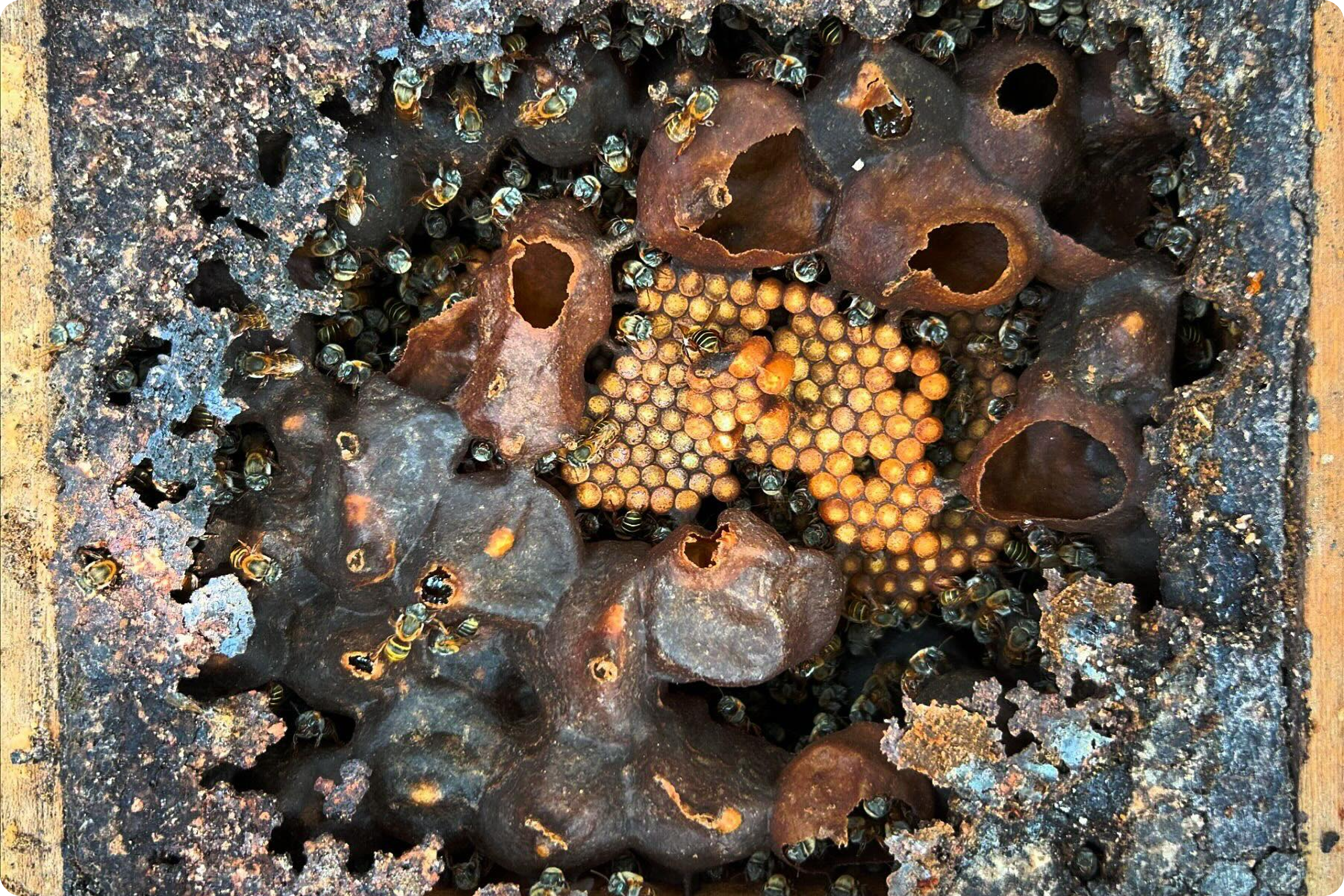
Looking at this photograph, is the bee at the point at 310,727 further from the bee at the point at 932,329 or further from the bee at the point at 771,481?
the bee at the point at 932,329

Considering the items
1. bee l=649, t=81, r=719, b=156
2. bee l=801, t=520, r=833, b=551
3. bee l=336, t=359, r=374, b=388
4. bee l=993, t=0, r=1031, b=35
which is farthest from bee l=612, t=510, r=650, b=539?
bee l=993, t=0, r=1031, b=35

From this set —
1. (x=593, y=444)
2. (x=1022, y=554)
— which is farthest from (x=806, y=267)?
(x=1022, y=554)

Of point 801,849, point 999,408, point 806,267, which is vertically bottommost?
point 801,849

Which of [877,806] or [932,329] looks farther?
[932,329]

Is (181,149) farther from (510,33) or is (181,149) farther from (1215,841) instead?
(1215,841)

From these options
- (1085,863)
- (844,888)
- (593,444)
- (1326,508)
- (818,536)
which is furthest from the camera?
(818,536)

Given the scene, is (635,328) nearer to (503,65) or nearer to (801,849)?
(503,65)

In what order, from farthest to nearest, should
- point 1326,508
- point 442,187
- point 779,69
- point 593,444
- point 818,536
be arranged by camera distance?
point 818,536 < point 593,444 < point 442,187 < point 779,69 < point 1326,508

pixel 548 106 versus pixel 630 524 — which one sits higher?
pixel 548 106
